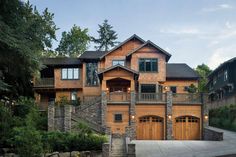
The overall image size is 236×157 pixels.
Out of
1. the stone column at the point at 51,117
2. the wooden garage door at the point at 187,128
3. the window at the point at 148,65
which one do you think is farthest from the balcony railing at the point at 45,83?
the wooden garage door at the point at 187,128

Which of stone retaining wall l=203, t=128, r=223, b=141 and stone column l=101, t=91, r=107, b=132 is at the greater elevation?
stone column l=101, t=91, r=107, b=132

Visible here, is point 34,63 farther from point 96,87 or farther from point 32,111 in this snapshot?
point 96,87

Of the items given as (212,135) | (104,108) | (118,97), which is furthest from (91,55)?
(212,135)

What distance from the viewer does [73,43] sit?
7025cm

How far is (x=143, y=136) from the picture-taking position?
116 ft

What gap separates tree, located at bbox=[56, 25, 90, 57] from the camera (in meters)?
70.1

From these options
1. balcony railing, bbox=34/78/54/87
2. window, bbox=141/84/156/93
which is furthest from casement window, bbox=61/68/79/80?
window, bbox=141/84/156/93

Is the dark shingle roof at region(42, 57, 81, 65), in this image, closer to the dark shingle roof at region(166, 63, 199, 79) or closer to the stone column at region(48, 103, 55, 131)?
the dark shingle roof at region(166, 63, 199, 79)

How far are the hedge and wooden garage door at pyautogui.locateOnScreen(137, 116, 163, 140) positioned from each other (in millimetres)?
8081

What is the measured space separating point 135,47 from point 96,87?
6286mm

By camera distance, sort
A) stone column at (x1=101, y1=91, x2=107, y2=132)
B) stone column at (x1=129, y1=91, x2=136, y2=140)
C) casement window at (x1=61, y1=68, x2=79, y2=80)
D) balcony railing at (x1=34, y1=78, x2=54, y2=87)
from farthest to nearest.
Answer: casement window at (x1=61, y1=68, x2=79, y2=80) → balcony railing at (x1=34, y1=78, x2=54, y2=87) → stone column at (x1=101, y1=91, x2=107, y2=132) → stone column at (x1=129, y1=91, x2=136, y2=140)

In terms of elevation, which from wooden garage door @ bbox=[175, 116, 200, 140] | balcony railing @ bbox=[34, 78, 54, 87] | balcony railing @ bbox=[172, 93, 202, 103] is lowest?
wooden garage door @ bbox=[175, 116, 200, 140]

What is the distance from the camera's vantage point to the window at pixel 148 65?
1567 inches

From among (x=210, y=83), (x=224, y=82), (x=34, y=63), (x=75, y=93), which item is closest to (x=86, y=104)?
(x=75, y=93)
